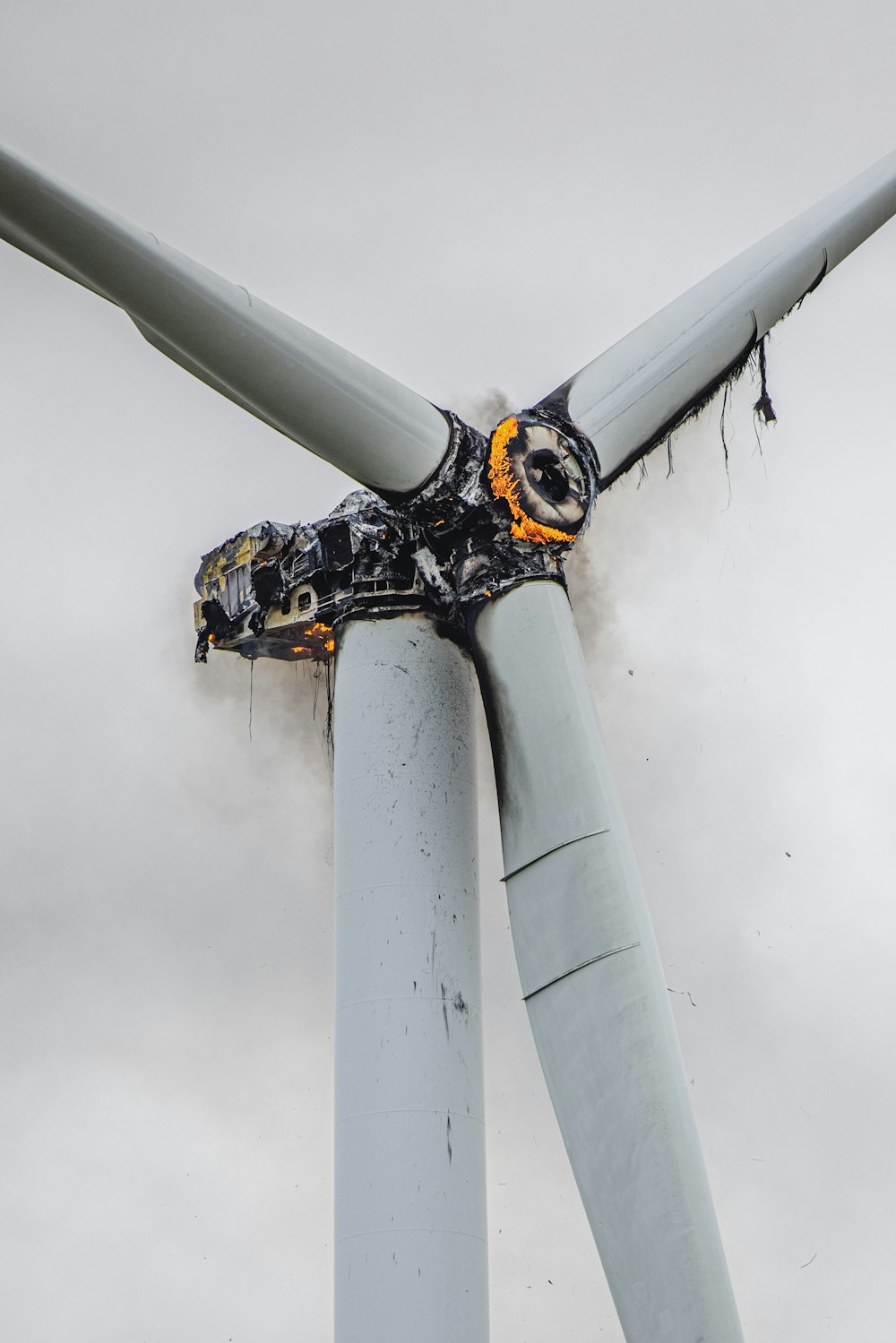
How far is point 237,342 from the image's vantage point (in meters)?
14.2

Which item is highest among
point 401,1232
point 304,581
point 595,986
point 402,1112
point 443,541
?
point 304,581

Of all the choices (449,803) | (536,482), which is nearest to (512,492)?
(536,482)

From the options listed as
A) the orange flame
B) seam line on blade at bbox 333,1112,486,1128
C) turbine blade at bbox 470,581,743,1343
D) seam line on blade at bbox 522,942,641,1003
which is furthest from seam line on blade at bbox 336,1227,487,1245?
the orange flame

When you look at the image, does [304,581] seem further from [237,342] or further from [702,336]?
[702,336]

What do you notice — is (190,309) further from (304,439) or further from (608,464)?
(608,464)

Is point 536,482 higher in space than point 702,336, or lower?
lower

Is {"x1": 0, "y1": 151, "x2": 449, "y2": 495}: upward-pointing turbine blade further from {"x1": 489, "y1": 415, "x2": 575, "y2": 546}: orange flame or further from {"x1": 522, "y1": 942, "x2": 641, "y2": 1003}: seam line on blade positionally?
{"x1": 522, "y1": 942, "x2": 641, "y2": 1003}: seam line on blade

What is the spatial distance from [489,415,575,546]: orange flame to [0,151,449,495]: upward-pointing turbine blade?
50 cm

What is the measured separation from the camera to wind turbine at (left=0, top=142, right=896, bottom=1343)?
523 inches

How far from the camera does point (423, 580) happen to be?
52.7 feet

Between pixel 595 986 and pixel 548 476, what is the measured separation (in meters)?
4.81

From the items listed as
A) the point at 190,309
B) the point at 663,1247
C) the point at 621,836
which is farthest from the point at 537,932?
the point at 190,309

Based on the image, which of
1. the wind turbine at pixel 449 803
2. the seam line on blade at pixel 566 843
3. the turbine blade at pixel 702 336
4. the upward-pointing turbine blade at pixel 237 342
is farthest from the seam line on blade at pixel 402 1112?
the turbine blade at pixel 702 336

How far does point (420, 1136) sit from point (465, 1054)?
2.80 ft
